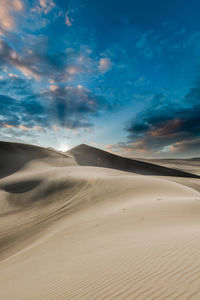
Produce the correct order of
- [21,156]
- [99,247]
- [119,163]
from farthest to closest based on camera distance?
[119,163] < [21,156] < [99,247]

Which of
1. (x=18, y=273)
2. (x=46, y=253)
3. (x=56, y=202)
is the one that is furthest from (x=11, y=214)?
(x=18, y=273)

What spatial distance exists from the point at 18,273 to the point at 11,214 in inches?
321

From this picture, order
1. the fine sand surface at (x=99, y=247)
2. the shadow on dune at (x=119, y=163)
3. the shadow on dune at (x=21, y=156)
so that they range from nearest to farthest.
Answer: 1. the fine sand surface at (x=99, y=247)
2. the shadow on dune at (x=21, y=156)
3. the shadow on dune at (x=119, y=163)

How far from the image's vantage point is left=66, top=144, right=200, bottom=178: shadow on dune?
35.9m

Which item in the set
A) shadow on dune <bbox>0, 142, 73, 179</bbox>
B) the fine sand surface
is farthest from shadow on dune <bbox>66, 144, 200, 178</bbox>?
the fine sand surface

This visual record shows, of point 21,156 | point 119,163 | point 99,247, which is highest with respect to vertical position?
A: point 119,163

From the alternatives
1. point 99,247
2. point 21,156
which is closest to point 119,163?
point 21,156

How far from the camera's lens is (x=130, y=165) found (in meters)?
42.1

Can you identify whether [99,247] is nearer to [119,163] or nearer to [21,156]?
[21,156]

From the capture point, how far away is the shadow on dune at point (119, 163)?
118 feet

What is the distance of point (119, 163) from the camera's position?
44.2m

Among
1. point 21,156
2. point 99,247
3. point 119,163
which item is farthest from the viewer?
point 119,163

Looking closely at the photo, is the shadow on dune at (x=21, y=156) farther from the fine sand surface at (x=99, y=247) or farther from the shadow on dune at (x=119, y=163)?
the fine sand surface at (x=99, y=247)

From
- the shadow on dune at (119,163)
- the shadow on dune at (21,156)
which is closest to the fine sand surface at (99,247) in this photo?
the shadow on dune at (21,156)
